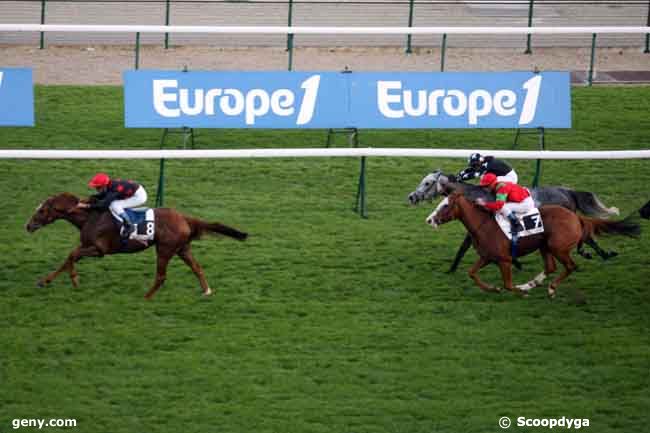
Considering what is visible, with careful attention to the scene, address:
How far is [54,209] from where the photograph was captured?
1484 centimetres

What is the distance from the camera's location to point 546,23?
85.4 feet

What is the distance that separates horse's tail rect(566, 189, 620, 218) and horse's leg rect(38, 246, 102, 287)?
19.6ft

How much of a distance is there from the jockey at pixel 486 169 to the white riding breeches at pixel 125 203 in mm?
4039

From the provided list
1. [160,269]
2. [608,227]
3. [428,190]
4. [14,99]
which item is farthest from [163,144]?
[608,227]

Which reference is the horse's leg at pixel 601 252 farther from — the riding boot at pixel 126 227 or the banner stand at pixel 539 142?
the riding boot at pixel 126 227

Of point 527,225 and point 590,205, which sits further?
point 590,205

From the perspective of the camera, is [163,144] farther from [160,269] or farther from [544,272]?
[544,272]

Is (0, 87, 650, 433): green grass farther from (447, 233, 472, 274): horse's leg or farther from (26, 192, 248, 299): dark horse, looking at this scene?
(26, 192, 248, 299): dark horse

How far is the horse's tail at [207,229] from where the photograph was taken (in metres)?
14.7

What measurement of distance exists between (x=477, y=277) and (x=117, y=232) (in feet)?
13.9

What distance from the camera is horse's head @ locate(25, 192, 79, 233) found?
14.8m

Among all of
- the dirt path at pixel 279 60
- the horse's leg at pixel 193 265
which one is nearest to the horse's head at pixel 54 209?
the horse's leg at pixel 193 265

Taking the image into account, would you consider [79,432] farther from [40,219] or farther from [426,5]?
[426,5]

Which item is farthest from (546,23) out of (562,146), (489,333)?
(489,333)
